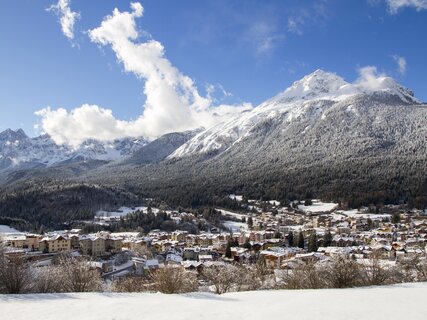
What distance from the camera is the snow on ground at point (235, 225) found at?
14631 centimetres

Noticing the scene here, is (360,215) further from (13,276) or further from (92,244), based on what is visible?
(13,276)

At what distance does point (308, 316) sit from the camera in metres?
15.6

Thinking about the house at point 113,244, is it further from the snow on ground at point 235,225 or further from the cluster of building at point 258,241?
the snow on ground at point 235,225

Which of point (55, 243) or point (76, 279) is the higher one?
point (76, 279)

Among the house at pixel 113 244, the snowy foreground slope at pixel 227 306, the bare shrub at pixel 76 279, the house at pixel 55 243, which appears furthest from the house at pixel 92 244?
the snowy foreground slope at pixel 227 306

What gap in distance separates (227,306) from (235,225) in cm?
13688

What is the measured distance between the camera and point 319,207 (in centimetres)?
18338

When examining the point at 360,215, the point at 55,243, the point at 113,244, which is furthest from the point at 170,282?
the point at 360,215

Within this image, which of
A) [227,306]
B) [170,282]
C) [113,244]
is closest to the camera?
[227,306]

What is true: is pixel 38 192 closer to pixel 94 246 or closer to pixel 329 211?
pixel 94 246

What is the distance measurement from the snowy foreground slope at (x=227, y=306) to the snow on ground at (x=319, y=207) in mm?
161071

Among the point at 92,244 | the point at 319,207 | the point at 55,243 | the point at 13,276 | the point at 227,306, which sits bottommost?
the point at 92,244

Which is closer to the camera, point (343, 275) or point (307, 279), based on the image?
point (343, 275)

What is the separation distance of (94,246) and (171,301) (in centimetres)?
8111
